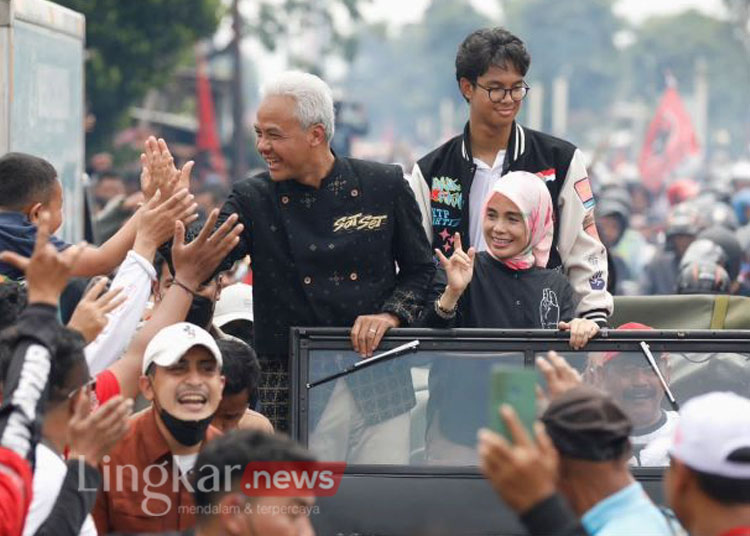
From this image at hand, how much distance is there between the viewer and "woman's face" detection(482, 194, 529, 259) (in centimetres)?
637

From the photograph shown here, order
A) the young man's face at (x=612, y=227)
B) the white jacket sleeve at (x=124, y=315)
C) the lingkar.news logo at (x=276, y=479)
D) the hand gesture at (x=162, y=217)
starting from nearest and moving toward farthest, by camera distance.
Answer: the lingkar.news logo at (x=276, y=479), the white jacket sleeve at (x=124, y=315), the hand gesture at (x=162, y=217), the young man's face at (x=612, y=227)

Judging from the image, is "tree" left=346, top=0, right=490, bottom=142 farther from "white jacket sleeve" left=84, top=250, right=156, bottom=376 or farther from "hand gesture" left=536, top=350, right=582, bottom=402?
"hand gesture" left=536, top=350, right=582, bottom=402

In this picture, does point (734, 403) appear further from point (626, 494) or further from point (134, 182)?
point (134, 182)

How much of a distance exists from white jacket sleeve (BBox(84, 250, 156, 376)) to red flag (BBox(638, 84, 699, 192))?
2371 cm

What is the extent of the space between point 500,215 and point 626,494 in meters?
2.41

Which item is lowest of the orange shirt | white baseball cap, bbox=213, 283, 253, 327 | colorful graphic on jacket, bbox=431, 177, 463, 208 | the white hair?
the orange shirt

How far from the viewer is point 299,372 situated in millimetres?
5992

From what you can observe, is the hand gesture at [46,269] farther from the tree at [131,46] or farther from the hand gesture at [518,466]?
the tree at [131,46]

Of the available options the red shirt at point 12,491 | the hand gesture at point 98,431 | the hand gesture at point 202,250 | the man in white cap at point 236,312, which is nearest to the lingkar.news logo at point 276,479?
the hand gesture at point 98,431

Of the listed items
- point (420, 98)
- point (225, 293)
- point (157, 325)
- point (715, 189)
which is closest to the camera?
point (157, 325)

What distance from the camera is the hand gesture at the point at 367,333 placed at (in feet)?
19.5

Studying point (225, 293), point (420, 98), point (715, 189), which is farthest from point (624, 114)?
point (225, 293)

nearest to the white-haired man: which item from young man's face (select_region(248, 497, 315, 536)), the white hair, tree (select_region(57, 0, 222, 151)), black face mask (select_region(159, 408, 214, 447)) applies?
the white hair

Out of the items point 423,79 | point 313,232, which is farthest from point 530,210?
point 423,79
